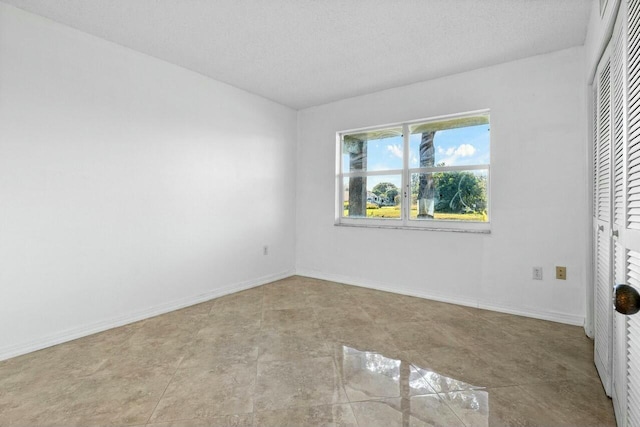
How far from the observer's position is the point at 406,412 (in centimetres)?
152

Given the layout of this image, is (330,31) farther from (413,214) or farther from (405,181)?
(413,214)

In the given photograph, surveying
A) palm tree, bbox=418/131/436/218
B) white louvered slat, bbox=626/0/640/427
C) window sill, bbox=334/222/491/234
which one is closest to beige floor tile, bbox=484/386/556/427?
white louvered slat, bbox=626/0/640/427

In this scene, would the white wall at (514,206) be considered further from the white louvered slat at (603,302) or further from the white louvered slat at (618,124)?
the white louvered slat at (618,124)

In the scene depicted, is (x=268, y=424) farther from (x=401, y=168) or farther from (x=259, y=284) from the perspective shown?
(x=401, y=168)

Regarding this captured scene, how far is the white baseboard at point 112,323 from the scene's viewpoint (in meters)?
2.17

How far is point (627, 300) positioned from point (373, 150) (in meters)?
3.50

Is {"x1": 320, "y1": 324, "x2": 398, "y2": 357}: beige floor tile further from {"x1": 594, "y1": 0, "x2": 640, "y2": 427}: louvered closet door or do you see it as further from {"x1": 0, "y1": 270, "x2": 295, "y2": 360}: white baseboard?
{"x1": 0, "y1": 270, "x2": 295, "y2": 360}: white baseboard

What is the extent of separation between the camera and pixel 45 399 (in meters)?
1.65

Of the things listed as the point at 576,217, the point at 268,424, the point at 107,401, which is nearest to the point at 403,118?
the point at 576,217

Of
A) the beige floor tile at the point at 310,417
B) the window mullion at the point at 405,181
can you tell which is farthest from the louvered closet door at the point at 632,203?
the window mullion at the point at 405,181

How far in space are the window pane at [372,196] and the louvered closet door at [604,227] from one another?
2.04 m

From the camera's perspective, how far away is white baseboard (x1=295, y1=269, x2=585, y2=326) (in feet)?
8.96

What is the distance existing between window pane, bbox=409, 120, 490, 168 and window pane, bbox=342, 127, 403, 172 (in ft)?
0.67

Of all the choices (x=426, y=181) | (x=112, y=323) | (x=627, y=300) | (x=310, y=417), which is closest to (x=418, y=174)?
(x=426, y=181)
